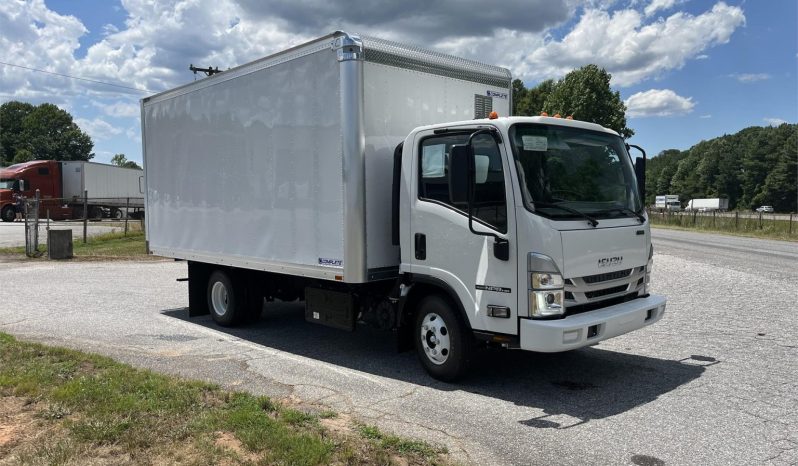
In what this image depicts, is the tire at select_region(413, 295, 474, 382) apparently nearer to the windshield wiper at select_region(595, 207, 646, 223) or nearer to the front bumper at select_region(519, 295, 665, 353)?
the front bumper at select_region(519, 295, 665, 353)

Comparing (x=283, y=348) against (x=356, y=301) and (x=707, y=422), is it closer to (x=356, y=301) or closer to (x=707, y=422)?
(x=356, y=301)

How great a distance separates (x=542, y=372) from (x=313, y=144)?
11.3 ft

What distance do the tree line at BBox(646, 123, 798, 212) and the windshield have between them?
90.6 metres

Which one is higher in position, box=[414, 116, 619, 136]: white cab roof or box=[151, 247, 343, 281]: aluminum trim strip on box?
box=[414, 116, 619, 136]: white cab roof

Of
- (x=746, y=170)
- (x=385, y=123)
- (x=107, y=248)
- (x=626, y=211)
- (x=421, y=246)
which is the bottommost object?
(x=107, y=248)

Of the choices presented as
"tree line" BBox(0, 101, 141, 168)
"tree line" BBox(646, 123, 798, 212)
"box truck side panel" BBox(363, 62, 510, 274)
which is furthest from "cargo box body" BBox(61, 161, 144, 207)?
"tree line" BBox(646, 123, 798, 212)

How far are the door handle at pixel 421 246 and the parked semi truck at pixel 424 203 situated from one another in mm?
16

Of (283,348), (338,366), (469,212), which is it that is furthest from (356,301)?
(469,212)

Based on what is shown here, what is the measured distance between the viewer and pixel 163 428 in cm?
442

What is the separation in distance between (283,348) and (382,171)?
281cm

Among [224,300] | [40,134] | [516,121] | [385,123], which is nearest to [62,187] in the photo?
[224,300]

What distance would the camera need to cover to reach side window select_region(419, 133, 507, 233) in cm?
541

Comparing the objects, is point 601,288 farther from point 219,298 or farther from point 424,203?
point 219,298

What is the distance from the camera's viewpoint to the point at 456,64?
281 inches
